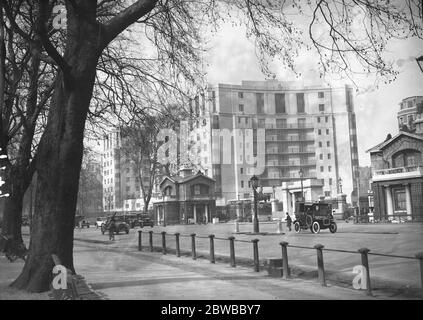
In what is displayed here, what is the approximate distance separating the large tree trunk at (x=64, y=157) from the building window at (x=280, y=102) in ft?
12.1

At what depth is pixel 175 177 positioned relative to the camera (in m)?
65.2

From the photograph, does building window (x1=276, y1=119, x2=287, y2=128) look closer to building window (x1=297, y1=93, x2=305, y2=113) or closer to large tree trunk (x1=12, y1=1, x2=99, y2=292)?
building window (x1=297, y1=93, x2=305, y2=113)

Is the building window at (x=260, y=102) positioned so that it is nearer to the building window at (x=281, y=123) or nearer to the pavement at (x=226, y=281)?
the building window at (x=281, y=123)

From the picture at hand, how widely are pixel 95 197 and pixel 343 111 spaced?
107m

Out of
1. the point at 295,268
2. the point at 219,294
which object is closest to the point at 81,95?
the point at 219,294

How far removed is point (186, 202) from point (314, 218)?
32.7 meters

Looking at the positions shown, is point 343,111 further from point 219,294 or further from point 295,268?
point 295,268

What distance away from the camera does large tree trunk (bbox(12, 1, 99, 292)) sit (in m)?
8.63

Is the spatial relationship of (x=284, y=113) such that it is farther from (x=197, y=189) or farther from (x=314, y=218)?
(x=197, y=189)

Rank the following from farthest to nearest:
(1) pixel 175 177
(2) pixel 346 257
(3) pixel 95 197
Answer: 1. (3) pixel 95 197
2. (1) pixel 175 177
3. (2) pixel 346 257

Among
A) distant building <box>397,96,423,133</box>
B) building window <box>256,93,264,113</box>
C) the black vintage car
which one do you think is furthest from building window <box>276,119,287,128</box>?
the black vintage car

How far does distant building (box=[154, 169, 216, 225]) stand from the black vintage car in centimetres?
2825

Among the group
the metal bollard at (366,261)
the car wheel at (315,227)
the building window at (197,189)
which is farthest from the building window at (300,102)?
the building window at (197,189)

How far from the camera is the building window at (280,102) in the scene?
393 inches
